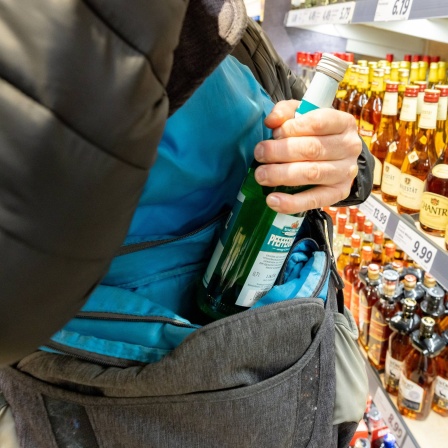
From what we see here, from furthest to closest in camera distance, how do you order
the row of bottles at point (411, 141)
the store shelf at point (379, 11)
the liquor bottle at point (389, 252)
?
the liquor bottle at point (389, 252), the row of bottles at point (411, 141), the store shelf at point (379, 11)

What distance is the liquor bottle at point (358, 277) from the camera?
4.83 ft

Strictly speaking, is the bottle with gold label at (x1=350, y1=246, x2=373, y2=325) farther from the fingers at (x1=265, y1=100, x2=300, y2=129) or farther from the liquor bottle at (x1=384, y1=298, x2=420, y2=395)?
the fingers at (x1=265, y1=100, x2=300, y2=129)

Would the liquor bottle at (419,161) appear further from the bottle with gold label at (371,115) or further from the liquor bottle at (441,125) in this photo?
the bottle with gold label at (371,115)

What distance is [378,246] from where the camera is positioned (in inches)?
62.8

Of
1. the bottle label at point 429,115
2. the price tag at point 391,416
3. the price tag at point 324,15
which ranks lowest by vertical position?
the price tag at point 391,416

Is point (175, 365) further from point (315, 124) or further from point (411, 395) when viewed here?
point (411, 395)

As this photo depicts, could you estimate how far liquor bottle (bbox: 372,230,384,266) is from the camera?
1.57 m

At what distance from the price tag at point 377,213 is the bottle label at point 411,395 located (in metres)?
0.40

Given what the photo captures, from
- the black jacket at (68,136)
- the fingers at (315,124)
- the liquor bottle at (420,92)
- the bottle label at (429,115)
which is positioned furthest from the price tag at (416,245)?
the black jacket at (68,136)

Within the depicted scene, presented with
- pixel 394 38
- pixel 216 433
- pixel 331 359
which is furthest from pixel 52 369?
pixel 394 38

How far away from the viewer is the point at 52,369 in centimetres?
44

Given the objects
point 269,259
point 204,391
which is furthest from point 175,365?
Result: point 269,259

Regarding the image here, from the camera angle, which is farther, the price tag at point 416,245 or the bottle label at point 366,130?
the bottle label at point 366,130

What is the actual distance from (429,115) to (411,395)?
69 centimetres
